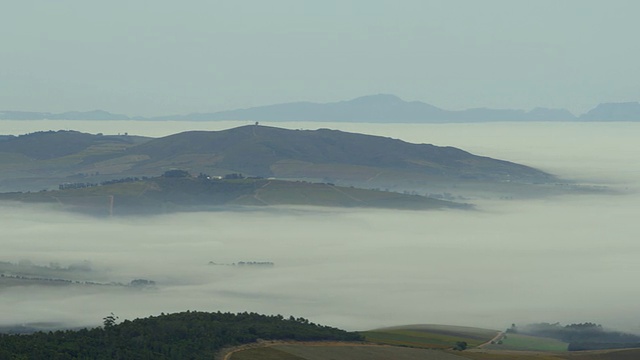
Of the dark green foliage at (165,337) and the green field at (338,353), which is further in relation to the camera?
the green field at (338,353)

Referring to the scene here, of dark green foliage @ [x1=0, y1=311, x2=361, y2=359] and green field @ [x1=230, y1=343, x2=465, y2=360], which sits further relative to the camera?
green field @ [x1=230, y1=343, x2=465, y2=360]

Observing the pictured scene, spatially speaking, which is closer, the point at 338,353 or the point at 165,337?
the point at 165,337

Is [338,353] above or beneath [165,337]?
beneath

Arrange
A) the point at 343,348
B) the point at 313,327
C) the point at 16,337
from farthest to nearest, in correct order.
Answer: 1. the point at 313,327
2. the point at 343,348
3. the point at 16,337

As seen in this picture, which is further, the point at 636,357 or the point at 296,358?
the point at 636,357

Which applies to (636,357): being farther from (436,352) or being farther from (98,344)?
(98,344)

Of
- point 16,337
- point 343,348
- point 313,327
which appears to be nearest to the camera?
point 16,337

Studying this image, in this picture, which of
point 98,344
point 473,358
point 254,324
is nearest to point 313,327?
point 254,324

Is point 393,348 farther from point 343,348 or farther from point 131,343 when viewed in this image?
point 131,343
